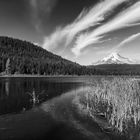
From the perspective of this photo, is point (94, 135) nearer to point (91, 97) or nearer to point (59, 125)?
point (59, 125)

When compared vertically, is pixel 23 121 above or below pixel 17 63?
below

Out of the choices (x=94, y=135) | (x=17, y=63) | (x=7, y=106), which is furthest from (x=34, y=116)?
(x=17, y=63)

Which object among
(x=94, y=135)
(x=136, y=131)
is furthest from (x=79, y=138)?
→ (x=136, y=131)

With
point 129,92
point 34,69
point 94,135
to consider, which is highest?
point 34,69

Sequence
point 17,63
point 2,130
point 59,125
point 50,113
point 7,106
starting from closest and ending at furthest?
point 2,130 → point 59,125 → point 50,113 → point 7,106 → point 17,63

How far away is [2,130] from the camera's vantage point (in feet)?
46.3

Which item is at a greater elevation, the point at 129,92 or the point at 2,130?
the point at 129,92

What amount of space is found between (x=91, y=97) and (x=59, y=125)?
1204 cm

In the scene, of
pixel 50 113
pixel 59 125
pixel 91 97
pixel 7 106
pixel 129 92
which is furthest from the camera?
pixel 91 97

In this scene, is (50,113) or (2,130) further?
(50,113)

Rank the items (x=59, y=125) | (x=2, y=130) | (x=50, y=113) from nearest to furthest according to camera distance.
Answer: (x=2, y=130) → (x=59, y=125) → (x=50, y=113)

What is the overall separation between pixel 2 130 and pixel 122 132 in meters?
10.8

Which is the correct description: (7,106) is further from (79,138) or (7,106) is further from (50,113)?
(79,138)

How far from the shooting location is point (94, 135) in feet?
45.6
